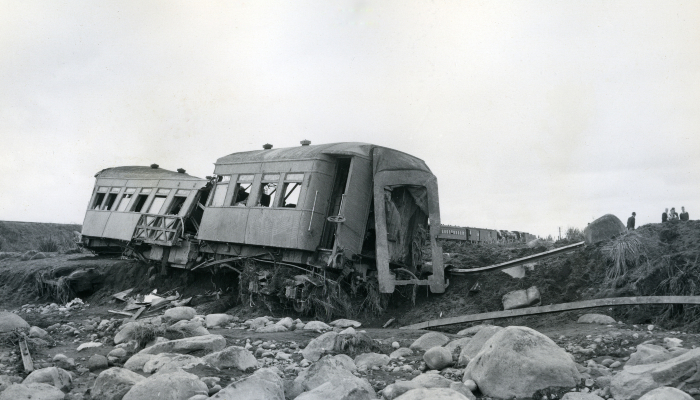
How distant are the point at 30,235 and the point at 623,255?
35.3 m

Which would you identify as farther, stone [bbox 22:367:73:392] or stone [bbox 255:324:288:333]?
stone [bbox 255:324:288:333]

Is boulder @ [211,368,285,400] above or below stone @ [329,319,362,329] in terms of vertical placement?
below

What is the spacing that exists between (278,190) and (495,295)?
570 cm

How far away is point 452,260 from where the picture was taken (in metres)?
14.7

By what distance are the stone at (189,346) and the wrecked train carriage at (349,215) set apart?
3.91 m

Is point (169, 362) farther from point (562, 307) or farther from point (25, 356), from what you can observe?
point (562, 307)

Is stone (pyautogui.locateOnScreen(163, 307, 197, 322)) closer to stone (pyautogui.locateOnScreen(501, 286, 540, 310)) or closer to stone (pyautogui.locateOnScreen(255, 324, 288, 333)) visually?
stone (pyautogui.locateOnScreen(255, 324, 288, 333))

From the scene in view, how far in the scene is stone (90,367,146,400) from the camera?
689cm

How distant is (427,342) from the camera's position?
9.26 meters

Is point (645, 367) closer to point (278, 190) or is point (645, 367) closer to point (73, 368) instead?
point (73, 368)

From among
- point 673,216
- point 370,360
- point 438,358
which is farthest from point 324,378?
point 673,216

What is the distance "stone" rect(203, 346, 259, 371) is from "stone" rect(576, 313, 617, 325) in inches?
222

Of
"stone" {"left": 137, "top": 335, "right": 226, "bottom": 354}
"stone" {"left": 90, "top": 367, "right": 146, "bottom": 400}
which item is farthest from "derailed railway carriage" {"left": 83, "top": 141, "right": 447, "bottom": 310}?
"stone" {"left": 90, "top": 367, "right": 146, "bottom": 400}

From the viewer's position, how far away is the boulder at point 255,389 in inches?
245
